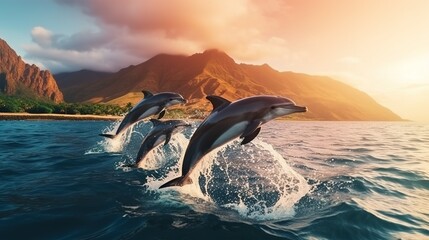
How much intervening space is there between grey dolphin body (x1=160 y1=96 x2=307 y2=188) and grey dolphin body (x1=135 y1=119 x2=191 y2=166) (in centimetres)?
592

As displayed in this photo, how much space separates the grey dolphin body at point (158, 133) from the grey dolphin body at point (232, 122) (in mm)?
5917

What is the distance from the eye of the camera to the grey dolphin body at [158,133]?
52.4ft

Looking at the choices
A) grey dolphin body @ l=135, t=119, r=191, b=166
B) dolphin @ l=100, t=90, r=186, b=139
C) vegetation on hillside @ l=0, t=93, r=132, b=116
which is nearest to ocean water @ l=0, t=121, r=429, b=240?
grey dolphin body @ l=135, t=119, r=191, b=166

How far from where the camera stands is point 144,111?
16141mm

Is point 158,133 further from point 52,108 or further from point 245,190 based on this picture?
point 52,108

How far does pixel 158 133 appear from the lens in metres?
16.0

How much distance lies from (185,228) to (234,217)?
1620mm

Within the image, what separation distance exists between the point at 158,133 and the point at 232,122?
285 inches

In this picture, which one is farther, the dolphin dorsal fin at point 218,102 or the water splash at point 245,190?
the water splash at point 245,190

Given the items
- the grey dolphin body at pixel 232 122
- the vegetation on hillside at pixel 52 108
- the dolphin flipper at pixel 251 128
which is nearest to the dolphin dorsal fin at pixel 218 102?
the grey dolphin body at pixel 232 122

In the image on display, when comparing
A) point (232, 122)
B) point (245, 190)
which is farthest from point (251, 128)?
point (245, 190)

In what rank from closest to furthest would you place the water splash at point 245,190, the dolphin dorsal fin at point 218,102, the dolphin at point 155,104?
the dolphin dorsal fin at point 218,102 < the water splash at point 245,190 < the dolphin at point 155,104

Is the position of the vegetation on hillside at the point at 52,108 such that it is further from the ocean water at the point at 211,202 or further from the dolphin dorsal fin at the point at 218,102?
the dolphin dorsal fin at the point at 218,102

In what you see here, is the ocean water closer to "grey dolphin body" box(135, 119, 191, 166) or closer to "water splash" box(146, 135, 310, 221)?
"water splash" box(146, 135, 310, 221)
